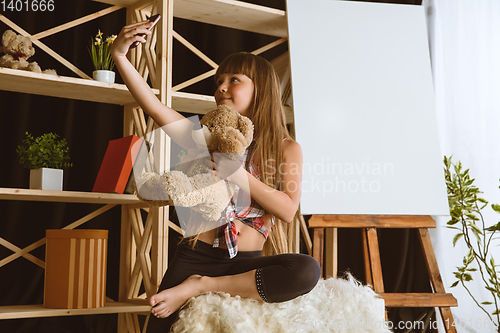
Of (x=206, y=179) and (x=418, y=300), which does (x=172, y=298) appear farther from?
(x=418, y=300)

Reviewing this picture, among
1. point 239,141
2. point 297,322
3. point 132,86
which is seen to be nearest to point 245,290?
point 297,322

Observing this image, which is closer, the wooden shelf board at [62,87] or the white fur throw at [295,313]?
the white fur throw at [295,313]

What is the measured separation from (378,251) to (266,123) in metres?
0.73

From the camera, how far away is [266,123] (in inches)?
49.2

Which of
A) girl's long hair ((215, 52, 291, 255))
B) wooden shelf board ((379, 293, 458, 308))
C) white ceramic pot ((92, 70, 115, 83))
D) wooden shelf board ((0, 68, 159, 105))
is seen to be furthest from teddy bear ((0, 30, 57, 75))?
wooden shelf board ((379, 293, 458, 308))

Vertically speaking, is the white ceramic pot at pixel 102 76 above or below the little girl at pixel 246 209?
above

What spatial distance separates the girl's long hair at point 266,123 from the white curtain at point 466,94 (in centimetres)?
119

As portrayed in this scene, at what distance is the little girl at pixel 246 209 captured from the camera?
3.28 ft

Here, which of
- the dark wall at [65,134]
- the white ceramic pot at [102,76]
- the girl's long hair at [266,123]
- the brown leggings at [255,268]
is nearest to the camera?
Answer: the brown leggings at [255,268]

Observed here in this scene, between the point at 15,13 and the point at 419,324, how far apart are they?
2293mm

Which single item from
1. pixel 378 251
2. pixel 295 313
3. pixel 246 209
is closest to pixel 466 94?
pixel 378 251

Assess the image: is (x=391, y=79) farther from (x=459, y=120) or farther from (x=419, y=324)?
(x=419, y=324)

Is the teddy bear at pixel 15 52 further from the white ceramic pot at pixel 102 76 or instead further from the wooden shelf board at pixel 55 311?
the wooden shelf board at pixel 55 311

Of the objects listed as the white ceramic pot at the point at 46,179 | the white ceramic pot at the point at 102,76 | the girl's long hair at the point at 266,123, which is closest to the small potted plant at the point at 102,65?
the white ceramic pot at the point at 102,76
